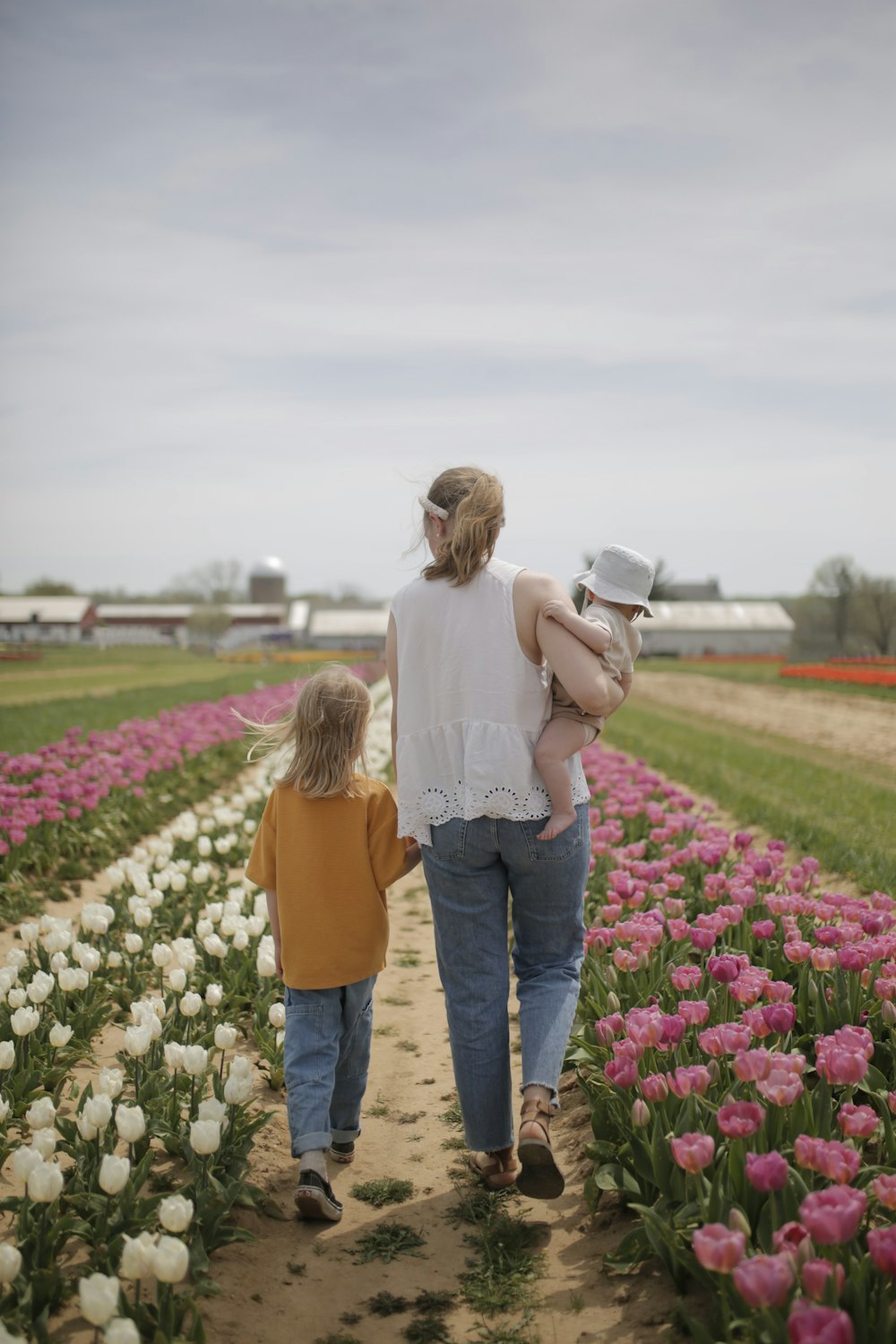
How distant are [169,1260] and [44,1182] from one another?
47cm

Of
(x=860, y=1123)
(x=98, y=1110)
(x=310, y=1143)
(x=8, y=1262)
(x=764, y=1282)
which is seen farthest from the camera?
(x=310, y=1143)

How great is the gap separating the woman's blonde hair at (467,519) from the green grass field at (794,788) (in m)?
4.32

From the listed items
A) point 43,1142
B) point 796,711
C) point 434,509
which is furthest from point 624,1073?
point 796,711

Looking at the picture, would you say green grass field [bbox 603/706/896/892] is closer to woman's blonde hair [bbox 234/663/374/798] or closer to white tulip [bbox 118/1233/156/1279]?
woman's blonde hair [bbox 234/663/374/798]

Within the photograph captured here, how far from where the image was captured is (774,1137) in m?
2.86

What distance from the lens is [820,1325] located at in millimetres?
1927

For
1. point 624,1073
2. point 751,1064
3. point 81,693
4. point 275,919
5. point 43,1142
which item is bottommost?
point 81,693

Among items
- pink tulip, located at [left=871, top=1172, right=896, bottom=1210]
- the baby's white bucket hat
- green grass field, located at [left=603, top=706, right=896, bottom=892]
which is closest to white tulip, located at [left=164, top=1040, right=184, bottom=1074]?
the baby's white bucket hat

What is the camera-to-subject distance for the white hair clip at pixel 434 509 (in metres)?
3.21

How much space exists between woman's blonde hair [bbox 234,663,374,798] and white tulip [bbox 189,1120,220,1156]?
1.03 meters

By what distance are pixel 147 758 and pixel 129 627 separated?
280 feet

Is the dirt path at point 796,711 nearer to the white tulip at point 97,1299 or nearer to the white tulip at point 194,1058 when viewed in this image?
the white tulip at point 194,1058

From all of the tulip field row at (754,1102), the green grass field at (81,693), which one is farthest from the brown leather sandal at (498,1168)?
the green grass field at (81,693)

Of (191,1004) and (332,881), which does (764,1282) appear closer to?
(332,881)
